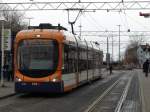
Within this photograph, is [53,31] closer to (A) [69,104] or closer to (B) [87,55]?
(A) [69,104]

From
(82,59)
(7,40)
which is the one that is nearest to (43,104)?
(7,40)

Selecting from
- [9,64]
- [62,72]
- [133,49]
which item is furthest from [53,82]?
[133,49]

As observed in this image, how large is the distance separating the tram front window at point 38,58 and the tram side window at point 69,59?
87 centimetres

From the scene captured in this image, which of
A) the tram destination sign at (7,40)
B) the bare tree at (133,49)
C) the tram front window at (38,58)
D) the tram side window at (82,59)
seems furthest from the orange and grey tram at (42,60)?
the bare tree at (133,49)

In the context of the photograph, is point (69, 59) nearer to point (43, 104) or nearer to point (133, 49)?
point (43, 104)

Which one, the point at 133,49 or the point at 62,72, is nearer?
the point at 62,72

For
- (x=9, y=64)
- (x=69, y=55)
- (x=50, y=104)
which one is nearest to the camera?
(x=50, y=104)

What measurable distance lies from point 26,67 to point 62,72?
1.79 metres

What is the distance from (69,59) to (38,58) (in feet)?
8.74

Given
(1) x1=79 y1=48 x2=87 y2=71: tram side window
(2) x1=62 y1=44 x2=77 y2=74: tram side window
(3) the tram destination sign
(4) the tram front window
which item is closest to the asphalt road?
(4) the tram front window

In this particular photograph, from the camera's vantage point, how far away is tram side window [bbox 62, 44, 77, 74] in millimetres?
25844

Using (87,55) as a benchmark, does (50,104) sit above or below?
below

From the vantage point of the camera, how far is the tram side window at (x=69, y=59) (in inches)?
1017

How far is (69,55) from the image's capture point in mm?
27062
